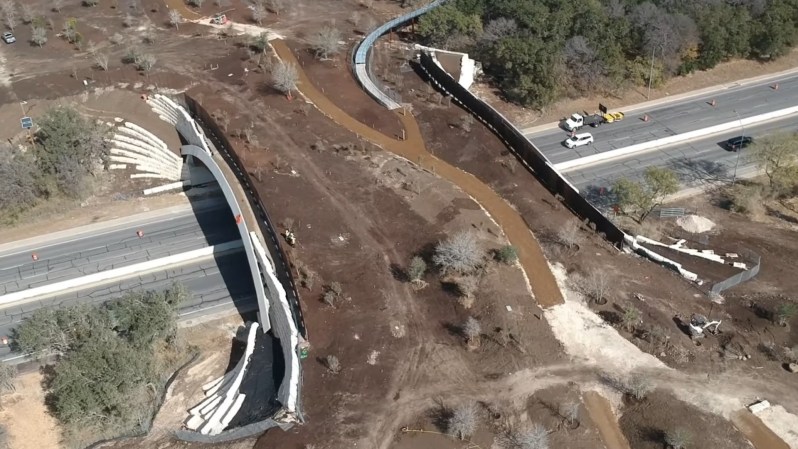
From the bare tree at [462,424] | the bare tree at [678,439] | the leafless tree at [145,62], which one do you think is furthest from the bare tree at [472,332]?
the leafless tree at [145,62]

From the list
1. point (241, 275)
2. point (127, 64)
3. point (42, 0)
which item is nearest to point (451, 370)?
point (241, 275)

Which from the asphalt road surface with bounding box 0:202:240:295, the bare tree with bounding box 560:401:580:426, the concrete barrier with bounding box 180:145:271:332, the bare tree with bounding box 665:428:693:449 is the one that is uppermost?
the bare tree with bounding box 665:428:693:449

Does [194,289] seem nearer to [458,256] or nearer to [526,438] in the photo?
[458,256]

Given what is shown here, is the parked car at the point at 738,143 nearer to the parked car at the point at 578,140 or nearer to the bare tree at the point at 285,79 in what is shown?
the parked car at the point at 578,140

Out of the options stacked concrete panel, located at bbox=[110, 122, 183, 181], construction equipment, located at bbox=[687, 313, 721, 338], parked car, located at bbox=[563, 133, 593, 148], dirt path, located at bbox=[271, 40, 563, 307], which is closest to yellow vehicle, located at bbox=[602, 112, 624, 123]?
parked car, located at bbox=[563, 133, 593, 148]

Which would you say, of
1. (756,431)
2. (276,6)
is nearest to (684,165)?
(756,431)

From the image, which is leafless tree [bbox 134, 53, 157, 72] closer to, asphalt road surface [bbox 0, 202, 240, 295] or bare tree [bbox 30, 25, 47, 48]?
bare tree [bbox 30, 25, 47, 48]

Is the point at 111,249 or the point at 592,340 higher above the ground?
the point at 592,340
